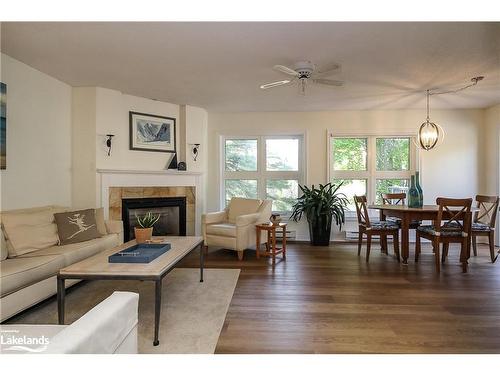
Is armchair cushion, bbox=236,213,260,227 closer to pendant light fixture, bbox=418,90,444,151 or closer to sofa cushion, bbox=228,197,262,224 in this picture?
sofa cushion, bbox=228,197,262,224

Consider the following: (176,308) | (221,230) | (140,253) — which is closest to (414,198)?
(221,230)

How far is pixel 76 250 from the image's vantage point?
9.56ft

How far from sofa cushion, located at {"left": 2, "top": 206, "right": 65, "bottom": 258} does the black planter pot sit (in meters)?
3.78

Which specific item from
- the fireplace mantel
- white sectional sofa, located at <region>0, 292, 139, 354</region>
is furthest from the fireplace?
white sectional sofa, located at <region>0, 292, 139, 354</region>

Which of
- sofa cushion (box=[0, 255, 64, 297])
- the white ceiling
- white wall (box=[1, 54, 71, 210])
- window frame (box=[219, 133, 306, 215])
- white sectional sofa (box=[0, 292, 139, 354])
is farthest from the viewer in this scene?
window frame (box=[219, 133, 306, 215])

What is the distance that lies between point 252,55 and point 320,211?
2.94m

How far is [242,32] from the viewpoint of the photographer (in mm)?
2547

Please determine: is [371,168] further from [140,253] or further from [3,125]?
[3,125]

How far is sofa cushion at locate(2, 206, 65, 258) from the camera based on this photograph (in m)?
2.74

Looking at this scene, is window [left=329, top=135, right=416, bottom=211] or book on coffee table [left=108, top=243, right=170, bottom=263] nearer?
book on coffee table [left=108, top=243, right=170, bottom=263]

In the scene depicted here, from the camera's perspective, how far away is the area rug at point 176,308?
205 centimetres

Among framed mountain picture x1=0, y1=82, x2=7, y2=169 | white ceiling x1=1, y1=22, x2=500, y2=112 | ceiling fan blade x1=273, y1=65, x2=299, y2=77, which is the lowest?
framed mountain picture x1=0, y1=82, x2=7, y2=169
